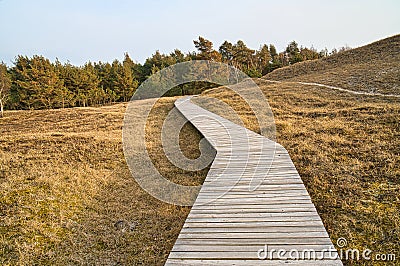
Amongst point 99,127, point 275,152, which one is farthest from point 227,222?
A: point 99,127

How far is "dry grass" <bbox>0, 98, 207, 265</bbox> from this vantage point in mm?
3863

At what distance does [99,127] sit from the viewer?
44.6 feet

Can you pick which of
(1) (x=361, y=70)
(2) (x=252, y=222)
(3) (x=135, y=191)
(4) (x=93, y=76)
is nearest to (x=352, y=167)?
(2) (x=252, y=222)

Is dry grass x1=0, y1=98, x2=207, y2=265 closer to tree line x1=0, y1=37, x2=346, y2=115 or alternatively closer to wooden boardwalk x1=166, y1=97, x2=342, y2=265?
wooden boardwalk x1=166, y1=97, x2=342, y2=265

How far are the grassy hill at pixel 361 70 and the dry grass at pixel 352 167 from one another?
7058 millimetres

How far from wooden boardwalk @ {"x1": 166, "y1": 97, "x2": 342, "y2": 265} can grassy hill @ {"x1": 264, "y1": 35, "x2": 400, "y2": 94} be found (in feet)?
45.5

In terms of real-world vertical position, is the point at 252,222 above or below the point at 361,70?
below

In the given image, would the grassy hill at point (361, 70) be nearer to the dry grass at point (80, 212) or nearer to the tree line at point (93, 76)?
the tree line at point (93, 76)

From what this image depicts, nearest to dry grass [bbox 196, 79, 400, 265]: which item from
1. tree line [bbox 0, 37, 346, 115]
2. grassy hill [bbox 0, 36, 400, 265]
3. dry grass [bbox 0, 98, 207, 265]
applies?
grassy hill [bbox 0, 36, 400, 265]

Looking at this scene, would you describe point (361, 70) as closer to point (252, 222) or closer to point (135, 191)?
point (135, 191)

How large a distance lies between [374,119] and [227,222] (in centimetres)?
837

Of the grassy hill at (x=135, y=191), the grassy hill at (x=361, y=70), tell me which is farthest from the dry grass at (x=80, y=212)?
the grassy hill at (x=361, y=70)

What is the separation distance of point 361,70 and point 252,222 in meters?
21.7

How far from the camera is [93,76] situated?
34438 millimetres
